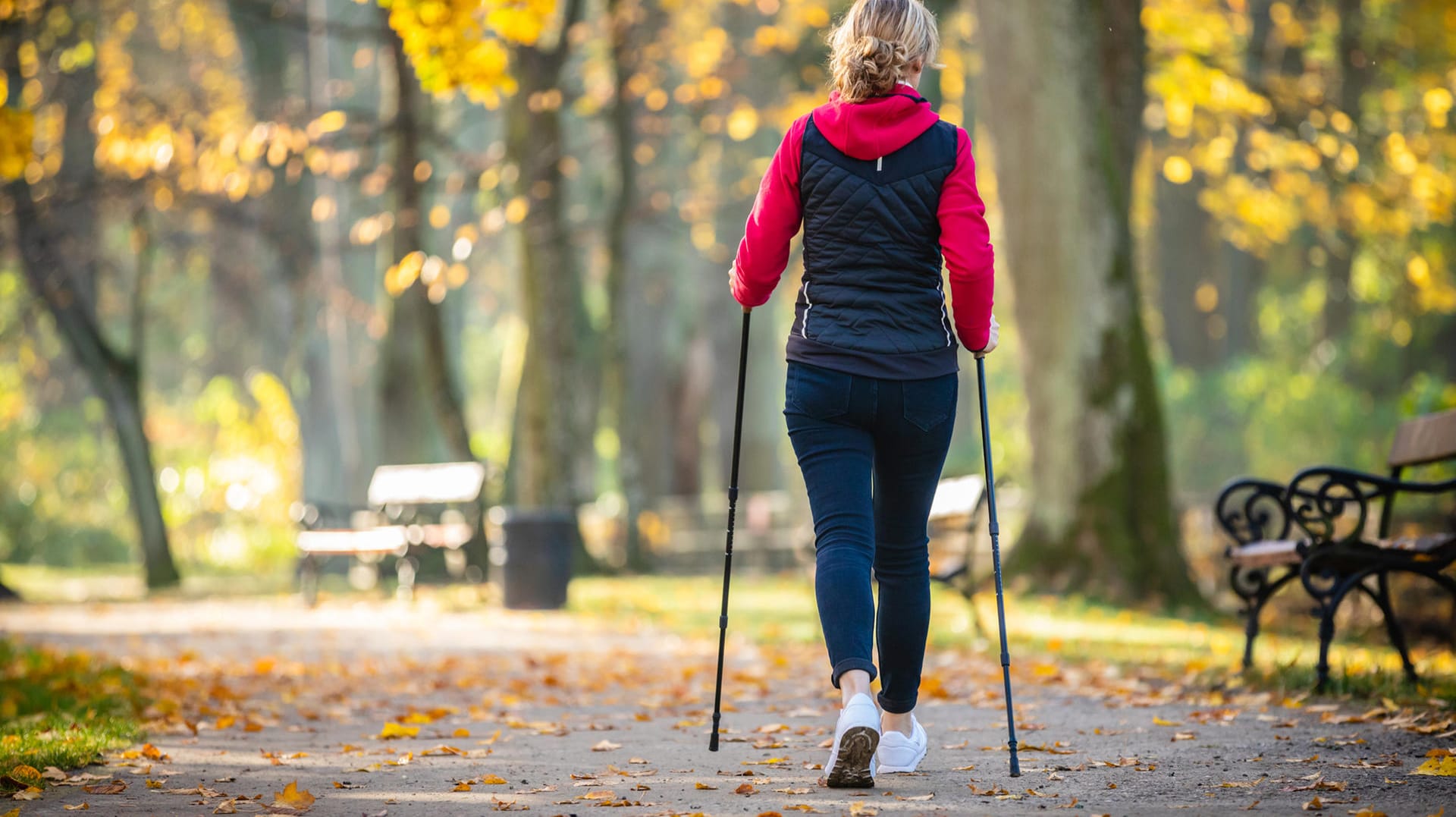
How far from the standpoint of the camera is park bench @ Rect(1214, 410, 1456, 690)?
6.23 m

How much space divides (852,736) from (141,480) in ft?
50.5

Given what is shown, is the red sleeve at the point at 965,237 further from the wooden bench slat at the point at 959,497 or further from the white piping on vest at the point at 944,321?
the wooden bench slat at the point at 959,497

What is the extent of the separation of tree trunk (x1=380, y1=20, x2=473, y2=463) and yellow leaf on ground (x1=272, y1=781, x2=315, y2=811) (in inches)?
420

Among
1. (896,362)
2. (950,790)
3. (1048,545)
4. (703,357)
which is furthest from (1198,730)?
(703,357)

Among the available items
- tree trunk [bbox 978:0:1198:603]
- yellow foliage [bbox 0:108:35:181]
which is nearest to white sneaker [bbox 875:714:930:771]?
tree trunk [bbox 978:0:1198:603]

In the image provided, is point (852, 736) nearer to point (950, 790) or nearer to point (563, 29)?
point (950, 790)

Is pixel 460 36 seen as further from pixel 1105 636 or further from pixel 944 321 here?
pixel 944 321

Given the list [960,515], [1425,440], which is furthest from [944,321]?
[960,515]

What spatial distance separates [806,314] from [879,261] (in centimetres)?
25

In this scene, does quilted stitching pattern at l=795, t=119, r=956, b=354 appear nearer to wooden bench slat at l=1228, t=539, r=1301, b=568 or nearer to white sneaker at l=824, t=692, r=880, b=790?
white sneaker at l=824, t=692, r=880, b=790

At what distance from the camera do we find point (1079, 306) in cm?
1205

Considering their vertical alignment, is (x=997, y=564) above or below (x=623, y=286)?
below

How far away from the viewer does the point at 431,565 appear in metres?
17.5

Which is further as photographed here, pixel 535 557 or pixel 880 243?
pixel 535 557
